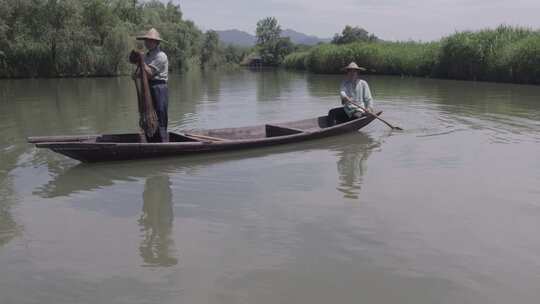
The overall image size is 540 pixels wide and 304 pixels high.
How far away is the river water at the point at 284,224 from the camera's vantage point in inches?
159

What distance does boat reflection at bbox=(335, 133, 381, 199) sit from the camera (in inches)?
263

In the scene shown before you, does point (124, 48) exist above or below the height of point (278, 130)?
above

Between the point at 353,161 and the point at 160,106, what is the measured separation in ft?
10.3

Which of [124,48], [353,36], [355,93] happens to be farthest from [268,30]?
[355,93]

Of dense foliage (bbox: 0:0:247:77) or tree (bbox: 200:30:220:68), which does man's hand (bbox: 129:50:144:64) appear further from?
tree (bbox: 200:30:220:68)

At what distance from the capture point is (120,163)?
7672 mm

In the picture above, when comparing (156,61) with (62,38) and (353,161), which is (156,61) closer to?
(353,161)

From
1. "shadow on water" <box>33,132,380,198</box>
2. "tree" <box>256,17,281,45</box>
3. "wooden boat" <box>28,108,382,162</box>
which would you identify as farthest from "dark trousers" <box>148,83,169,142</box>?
"tree" <box>256,17,281,45</box>

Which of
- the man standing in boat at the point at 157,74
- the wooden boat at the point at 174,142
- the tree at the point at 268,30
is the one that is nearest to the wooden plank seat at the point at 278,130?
the wooden boat at the point at 174,142

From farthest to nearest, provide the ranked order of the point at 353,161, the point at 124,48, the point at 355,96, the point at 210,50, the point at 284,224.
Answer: the point at 210,50, the point at 124,48, the point at 355,96, the point at 353,161, the point at 284,224

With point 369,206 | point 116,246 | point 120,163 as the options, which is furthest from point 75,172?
point 369,206

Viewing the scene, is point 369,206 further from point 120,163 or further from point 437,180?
point 120,163

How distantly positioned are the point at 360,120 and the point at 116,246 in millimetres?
6359

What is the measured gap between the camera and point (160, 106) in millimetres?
7707
